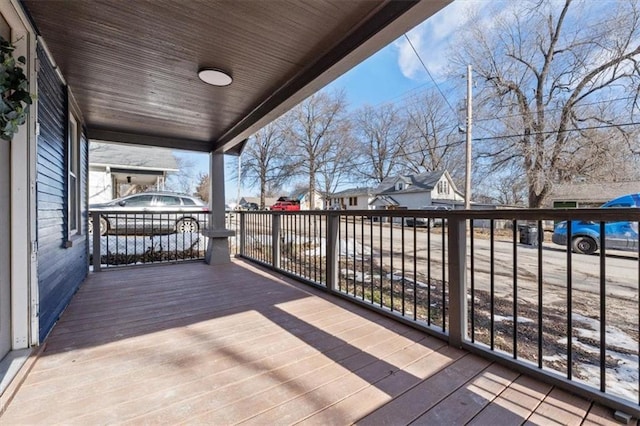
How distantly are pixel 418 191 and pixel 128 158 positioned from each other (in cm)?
1999

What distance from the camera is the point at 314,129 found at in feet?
70.4

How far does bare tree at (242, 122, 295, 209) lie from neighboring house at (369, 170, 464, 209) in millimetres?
8633

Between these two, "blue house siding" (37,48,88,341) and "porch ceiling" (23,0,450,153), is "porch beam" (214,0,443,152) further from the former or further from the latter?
"blue house siding" (37,48,88,341)

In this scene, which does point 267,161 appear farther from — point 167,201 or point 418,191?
point 167,201

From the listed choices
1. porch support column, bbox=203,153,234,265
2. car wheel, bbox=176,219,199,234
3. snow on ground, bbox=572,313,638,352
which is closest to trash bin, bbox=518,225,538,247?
snow on ground, bbox=572,313,638,352

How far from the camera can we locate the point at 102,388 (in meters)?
1.42

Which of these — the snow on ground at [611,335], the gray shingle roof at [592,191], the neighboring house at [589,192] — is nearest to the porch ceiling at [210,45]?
the snow on ground at [611,335]

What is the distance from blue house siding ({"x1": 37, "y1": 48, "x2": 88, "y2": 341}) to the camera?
6.40 feet

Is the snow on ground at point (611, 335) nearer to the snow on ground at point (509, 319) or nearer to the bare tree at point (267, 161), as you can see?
the snow on ground at point (509, 319)

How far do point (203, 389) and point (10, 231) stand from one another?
147 centimetres

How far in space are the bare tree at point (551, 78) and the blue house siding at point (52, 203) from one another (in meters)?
14.5

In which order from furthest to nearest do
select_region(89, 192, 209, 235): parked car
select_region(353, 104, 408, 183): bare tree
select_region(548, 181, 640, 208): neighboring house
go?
1. select_region(353, 104, 408, 183): bare tree
2. select_region(548, 181, 640, 208): neighboring house
3. select_region(89, 192, 209, 235): parked car

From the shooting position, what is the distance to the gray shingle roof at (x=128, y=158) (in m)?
8.54

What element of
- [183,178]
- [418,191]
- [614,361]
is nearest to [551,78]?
[418,191]
